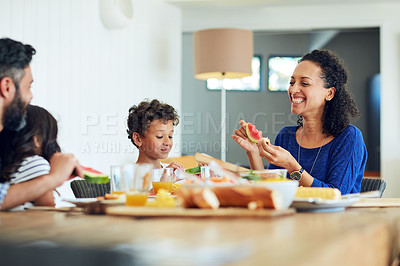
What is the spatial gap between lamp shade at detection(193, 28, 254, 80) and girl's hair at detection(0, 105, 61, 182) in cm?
359

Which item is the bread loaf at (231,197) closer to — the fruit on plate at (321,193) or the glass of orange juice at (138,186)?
the glass of orange juice at (138,186)

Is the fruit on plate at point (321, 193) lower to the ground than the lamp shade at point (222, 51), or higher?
lower

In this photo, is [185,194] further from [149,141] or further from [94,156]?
[94,156]

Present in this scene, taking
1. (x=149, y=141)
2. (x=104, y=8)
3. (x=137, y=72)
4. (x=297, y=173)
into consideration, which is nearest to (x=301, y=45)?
(x=137, y=72)

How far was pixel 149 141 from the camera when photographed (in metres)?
3.29

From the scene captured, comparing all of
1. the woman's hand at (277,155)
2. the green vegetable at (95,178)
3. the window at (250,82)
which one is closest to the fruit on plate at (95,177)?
the green vegetable at (95,178)

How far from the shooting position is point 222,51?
17.5 feet

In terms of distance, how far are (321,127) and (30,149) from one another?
1657mm

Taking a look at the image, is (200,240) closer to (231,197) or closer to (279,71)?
(231,197)

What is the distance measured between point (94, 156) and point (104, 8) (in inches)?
52.4

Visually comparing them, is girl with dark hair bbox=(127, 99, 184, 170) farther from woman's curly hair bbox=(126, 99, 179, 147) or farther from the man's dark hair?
the man's dark hair

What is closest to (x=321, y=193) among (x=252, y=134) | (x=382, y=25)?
(x=252, y=134)

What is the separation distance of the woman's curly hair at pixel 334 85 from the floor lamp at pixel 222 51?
8.35 feet

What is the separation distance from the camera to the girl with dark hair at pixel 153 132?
3.25m
